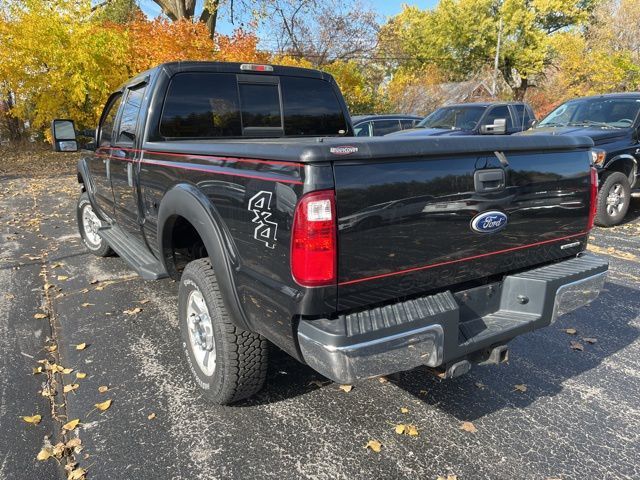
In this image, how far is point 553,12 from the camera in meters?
39.8

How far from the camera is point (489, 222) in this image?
7.91 feet

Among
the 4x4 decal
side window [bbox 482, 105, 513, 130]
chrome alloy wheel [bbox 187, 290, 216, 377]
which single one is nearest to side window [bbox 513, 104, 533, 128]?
side window [bbox 482, 105, 513, 130]

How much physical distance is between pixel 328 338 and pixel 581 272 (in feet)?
5.42

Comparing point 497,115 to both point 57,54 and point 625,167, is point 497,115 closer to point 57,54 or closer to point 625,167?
point 625,167

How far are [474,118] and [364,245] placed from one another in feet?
29.8

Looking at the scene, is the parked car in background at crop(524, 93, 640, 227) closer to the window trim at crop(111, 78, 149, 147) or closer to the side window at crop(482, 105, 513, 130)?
the side window at crop(482, 105, 513, 130)

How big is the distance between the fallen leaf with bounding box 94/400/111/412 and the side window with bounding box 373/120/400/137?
11.2m

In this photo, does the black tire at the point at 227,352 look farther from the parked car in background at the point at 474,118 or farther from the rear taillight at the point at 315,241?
the parked car in background at the point at 474,118

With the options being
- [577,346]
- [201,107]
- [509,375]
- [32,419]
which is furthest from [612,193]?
[32,419]

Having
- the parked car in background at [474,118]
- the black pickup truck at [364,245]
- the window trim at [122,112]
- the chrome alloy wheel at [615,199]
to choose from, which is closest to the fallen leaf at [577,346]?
the black pickup truck at [364,245]

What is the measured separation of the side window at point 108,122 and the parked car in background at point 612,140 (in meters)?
5.60

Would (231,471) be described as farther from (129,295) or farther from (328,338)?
(129,295)

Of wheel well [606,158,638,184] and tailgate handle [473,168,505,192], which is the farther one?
wheel well [606,158,638,184]

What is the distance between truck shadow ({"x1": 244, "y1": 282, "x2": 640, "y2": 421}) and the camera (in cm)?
301
